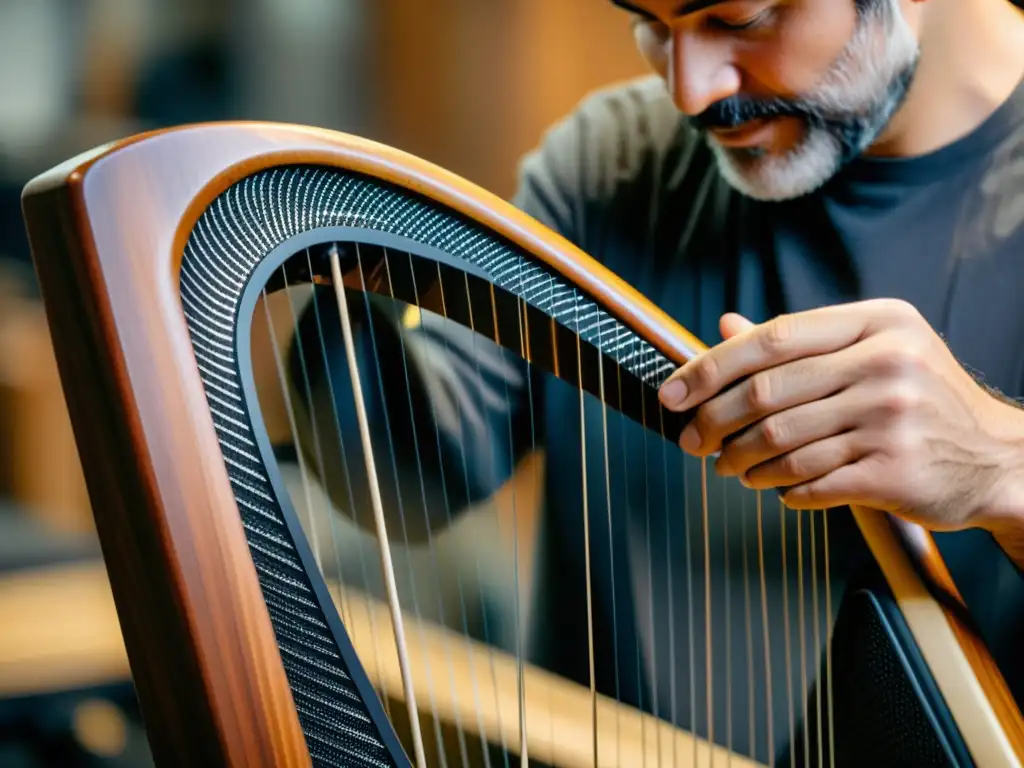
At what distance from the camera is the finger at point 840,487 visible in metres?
0.52

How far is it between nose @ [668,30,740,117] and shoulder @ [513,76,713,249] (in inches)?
8.6

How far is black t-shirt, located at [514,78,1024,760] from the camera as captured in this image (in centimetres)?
80

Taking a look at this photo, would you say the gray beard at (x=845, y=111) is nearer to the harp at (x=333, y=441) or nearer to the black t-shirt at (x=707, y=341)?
the black t-shirt at (x=707, y=341)

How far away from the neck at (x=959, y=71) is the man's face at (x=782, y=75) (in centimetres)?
3

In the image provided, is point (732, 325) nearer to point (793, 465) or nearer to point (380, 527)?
point (793, 465)

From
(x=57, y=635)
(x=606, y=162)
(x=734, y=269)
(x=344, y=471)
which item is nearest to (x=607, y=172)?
(x=606, y=162)

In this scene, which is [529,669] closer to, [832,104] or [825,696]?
[825,696]

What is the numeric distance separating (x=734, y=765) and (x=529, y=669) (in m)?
0.29

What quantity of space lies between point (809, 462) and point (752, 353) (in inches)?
2.8

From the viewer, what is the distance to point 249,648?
29 cm

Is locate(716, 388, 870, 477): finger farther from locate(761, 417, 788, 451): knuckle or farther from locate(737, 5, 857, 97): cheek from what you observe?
locate(737, 5, 857, 97): cheek

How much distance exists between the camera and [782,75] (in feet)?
2.35

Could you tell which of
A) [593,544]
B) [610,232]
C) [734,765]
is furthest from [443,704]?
[610,232]

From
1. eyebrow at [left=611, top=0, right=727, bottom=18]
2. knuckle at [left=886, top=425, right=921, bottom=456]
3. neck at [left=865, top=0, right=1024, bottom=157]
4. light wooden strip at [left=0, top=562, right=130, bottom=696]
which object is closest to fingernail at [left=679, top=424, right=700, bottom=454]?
knuckle at [left=886, top=425, right=921, bottom=456]
